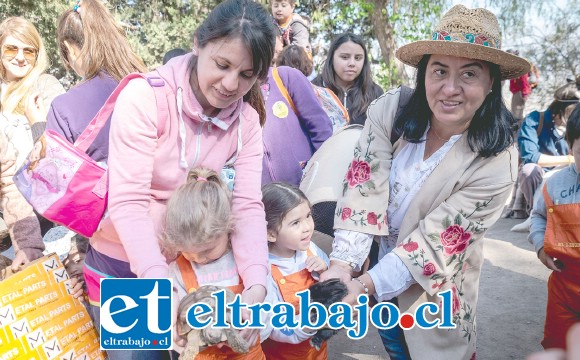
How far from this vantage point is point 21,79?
3186 millimetres

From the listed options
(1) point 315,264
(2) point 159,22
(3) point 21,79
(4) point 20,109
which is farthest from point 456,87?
(2) point 159,22

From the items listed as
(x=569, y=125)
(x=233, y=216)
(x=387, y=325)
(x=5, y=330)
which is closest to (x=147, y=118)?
(x=233, y=216)

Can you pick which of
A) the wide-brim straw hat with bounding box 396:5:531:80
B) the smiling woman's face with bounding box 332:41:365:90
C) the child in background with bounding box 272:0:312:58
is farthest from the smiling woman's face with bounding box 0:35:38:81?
the wide-brim straw hat with bounding box 396:5:531:80

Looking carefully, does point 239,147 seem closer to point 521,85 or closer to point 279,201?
point 279,201

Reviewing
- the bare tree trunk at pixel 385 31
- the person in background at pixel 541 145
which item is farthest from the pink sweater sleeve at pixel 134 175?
the bare tree trunk at pixel 385 31

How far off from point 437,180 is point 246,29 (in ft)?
2.90

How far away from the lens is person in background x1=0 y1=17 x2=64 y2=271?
237cm

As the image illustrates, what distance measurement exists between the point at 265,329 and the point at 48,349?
2.68ft

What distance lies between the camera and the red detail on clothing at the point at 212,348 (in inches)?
66.2

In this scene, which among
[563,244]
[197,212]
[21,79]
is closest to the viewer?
[197,212]

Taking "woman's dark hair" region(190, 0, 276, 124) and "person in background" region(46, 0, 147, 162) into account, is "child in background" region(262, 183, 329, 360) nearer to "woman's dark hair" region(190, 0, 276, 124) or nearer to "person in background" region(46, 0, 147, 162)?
"woman's dark hair" region(190, 0, 276, 124)

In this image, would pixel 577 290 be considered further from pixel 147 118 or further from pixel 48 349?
pixel 48 349

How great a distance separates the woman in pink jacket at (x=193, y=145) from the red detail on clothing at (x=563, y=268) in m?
1.62

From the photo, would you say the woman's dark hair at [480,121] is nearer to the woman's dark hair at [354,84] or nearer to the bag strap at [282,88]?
the bag strap at [282,88]
